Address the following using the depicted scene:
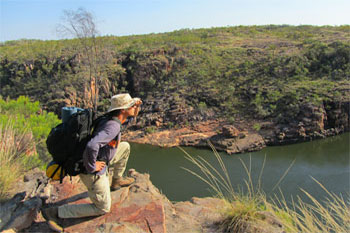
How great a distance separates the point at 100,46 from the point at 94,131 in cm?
1866

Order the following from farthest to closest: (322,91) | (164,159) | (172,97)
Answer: (172,97)
(322,91)
(164,159)

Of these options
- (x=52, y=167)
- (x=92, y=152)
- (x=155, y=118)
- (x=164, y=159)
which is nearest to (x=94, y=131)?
(x=92, y=152)

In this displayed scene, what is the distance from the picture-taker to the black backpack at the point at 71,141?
2.30 metres

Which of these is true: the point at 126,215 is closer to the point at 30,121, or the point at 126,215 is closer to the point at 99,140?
the point at 99,140

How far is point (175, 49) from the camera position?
1959 cm

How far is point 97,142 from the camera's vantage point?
7.37ft

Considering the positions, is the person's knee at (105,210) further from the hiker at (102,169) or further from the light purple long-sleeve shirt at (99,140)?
the light purple long-sleeve shirt at (99,140)

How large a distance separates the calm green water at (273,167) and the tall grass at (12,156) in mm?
4241

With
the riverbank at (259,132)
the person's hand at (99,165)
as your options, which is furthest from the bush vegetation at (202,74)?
the person's hand at (99,165)

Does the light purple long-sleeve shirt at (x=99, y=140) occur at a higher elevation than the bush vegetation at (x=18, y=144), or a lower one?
higher

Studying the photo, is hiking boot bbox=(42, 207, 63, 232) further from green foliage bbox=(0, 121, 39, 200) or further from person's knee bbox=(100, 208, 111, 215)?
green foliage bbox=(0, 121, 39, 200)

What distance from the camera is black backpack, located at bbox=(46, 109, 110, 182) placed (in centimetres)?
230

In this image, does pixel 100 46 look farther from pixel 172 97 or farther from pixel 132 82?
pixel 172 97

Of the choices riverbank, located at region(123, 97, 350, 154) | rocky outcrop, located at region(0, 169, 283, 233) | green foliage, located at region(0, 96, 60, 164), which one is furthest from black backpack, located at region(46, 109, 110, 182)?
riverbank, located at region(123, 97, 350, 154)
